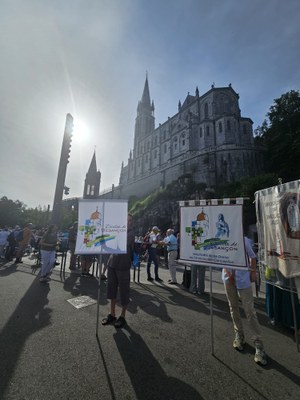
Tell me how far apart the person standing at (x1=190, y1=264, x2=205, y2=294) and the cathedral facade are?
31.8 m

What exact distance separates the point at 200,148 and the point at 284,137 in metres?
17.9

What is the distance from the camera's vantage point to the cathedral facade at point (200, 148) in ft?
123

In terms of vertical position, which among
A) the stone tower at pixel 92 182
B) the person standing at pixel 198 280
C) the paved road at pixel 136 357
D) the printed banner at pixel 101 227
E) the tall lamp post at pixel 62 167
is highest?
the stone tower at pixel 92 182

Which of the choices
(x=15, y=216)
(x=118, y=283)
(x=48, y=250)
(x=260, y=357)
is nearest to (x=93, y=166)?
(x=15, y=216)

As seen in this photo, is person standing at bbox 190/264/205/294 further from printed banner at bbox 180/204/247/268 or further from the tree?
the tree

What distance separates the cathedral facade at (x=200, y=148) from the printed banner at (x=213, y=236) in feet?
113

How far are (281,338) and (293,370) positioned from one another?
113 cm

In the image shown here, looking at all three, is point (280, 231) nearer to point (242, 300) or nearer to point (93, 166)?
point (242, 300)

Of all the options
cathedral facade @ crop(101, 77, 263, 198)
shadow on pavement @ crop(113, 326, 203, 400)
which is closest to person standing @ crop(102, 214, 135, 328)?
shadow on pavement @ crop(113, 326, 203, 400)

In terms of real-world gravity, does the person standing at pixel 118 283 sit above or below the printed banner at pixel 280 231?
below

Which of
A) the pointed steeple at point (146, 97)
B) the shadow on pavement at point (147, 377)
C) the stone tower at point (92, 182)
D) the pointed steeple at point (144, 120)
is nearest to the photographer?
the shadow on pavement at point (147, 377)


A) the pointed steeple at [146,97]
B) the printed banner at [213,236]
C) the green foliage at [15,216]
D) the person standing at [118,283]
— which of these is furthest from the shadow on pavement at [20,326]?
the pointed steeple at [146,97]

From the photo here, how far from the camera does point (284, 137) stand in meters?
34.9

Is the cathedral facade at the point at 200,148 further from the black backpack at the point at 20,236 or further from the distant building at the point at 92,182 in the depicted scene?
the black backpack at the point at 20,236
